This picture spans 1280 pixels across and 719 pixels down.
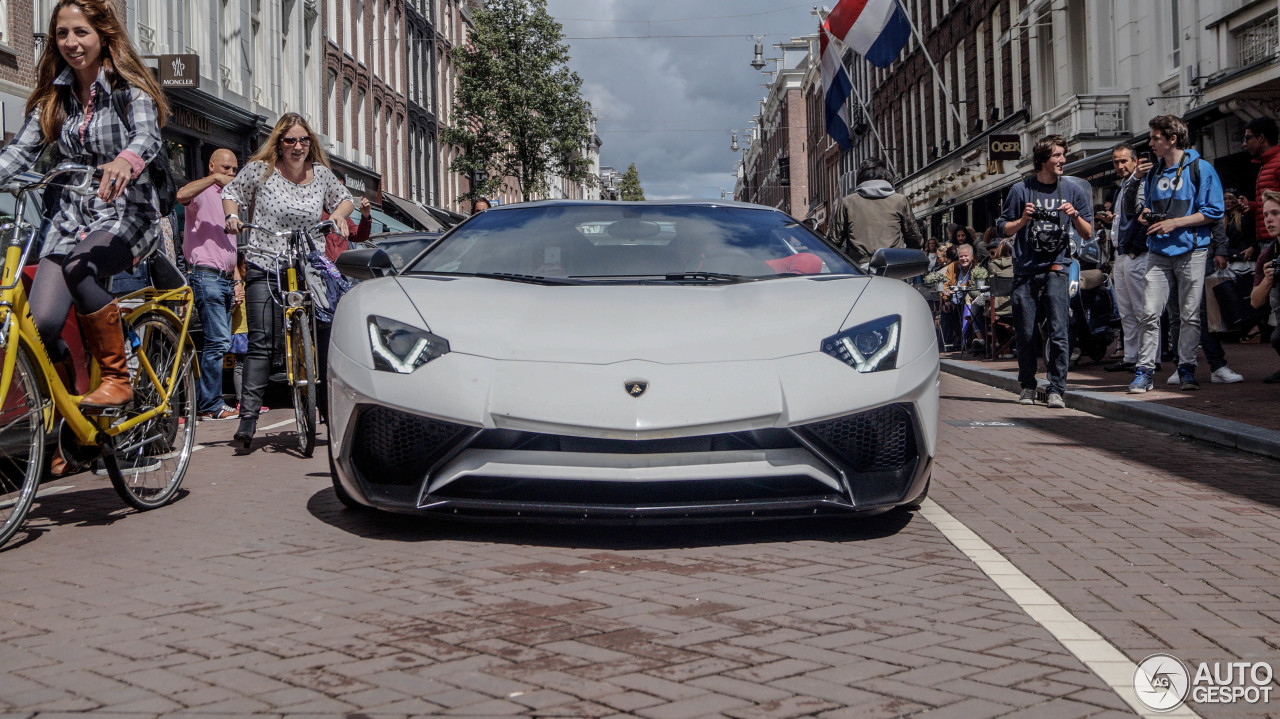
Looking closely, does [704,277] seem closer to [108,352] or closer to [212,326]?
[108,352]

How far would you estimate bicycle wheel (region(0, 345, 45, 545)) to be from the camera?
165 inches

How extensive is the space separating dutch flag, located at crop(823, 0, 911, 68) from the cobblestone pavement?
77.3 feet

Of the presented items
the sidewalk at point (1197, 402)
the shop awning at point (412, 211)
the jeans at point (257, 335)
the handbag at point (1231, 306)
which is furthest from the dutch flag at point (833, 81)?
the jeans at point (257, 335)

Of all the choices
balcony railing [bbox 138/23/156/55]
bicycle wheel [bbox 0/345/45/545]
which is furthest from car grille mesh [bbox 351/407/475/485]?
balcony railing [bbox 138/23/156/55]

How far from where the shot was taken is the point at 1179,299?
9.63 m

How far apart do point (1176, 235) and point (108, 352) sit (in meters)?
7.62

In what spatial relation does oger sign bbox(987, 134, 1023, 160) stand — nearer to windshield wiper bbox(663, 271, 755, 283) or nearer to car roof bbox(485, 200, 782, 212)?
car roof bbox(485, 200, 782, 212)

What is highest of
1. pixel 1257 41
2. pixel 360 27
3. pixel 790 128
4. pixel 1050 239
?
pixel 790 128

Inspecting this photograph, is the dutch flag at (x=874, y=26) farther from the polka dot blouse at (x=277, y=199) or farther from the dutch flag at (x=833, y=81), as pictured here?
the polka dot blouse at (x=277, y=199)

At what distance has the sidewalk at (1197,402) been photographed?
7.25m

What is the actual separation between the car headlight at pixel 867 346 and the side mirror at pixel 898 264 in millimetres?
903

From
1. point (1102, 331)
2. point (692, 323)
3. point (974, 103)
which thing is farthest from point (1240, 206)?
point (974, 103)

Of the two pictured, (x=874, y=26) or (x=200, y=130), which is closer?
(x=200, y=130)

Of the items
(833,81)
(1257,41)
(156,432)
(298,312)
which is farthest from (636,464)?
(833,81)
